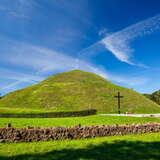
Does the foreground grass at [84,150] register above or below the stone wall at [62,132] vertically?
below

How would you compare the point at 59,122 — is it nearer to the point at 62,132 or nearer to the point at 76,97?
the point at 62,132

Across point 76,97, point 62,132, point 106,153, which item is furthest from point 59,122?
point 76,97

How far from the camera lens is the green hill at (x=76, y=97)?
9719cm

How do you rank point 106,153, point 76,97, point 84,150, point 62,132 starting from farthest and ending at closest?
point 76,97, point 62,132, point 84,150, point 106,153

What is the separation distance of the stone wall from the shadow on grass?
15.4ft

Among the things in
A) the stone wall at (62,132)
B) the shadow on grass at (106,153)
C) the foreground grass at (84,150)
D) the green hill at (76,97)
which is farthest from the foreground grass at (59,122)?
the green hill at (76,97)

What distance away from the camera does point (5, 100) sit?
111 m

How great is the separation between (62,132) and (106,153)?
7.63 metres

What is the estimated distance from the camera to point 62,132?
83.4 ft

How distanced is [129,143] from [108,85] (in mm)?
99005

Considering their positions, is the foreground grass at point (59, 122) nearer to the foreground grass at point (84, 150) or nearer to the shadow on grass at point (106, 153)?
the foreground grass at point (84, 150)

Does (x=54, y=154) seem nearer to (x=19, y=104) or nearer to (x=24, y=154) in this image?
(x=24, y=154)

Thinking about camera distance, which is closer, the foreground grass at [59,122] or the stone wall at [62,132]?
the stone wall at [62,132]

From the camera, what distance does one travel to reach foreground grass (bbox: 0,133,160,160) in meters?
17.6
